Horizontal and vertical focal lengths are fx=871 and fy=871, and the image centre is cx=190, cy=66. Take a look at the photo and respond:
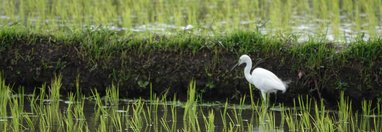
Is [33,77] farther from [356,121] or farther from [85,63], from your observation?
[356,121]

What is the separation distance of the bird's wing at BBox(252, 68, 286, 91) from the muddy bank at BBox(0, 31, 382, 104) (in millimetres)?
376

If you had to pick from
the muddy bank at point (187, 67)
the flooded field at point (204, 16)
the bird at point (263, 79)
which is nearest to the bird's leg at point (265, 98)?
the bird at point (263, 79)

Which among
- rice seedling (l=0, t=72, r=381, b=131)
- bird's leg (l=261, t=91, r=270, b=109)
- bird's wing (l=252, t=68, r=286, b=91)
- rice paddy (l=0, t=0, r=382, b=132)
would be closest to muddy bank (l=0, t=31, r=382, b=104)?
rice paddy (l=0, t=0, r=382, b=132)

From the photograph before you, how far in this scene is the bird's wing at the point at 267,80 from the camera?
7.23 m

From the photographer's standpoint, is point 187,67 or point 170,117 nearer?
point 170,117

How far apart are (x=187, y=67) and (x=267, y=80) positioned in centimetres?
A: 96

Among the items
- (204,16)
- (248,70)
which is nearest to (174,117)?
(248,70)

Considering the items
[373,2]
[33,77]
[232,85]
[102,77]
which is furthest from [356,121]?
[373,2]

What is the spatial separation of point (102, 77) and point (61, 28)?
118cm

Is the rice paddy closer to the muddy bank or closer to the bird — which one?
the muddy bank

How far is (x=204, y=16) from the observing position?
10859mm

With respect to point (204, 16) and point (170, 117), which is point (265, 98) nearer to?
point (170, 117)

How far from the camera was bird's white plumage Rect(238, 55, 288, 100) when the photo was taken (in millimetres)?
7246

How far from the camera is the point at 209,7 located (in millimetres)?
11602
